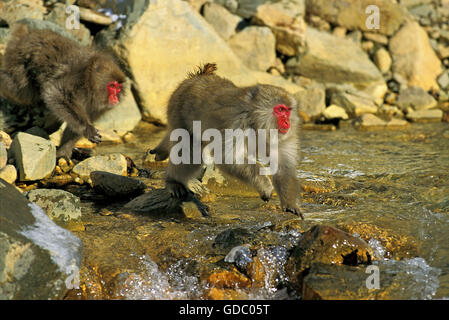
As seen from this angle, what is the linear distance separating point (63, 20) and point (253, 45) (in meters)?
3.27

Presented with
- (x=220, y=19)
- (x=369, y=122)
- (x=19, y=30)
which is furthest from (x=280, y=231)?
(x=220, y=19)

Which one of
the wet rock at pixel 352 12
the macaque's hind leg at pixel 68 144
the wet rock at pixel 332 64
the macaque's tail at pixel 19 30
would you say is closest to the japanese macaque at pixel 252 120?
the macaque's hind leg at pixel 68 144

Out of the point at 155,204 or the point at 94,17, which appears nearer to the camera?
the point at 155,204

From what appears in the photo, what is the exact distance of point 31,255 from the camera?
343cm

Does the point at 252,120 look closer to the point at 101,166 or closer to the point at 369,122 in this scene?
the point at 101,166

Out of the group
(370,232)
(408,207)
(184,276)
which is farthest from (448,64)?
(184,276)

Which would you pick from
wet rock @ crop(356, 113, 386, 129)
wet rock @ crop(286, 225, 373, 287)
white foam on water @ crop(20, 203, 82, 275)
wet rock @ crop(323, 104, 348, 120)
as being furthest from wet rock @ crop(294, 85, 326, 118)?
white foam on water @ crop(20, 203, 82, 275)

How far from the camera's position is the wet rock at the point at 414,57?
1085 cm

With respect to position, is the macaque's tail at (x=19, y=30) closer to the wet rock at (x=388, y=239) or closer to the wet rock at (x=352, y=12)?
the wet rock at (x=388, y=239)

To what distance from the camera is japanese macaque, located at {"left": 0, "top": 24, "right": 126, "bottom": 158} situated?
19.7 feet

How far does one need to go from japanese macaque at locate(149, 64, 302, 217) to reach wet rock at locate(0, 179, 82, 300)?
56.4 inches

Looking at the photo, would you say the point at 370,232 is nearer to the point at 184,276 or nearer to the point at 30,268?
the point at 184,276

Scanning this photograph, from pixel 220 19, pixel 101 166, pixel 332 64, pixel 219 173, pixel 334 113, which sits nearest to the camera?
pixel 219 173

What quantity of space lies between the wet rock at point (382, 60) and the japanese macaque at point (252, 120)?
267 inches
